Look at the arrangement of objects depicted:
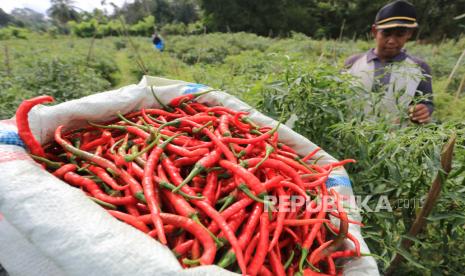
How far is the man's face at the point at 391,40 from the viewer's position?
7.68 feet

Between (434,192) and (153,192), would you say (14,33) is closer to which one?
(153,192)

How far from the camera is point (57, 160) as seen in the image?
125 cm

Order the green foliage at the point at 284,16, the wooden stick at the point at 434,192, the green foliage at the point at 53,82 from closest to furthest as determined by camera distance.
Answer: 1. the wooden stick at the point at 434,192
2. the green foliage at the point at 53,82
3. the green foliage at the point at 284,16

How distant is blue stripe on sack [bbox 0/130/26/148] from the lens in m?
1.02

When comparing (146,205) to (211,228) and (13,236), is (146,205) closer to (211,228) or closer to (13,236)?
(211,228)

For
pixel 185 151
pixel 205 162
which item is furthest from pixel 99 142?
pixel 205 162

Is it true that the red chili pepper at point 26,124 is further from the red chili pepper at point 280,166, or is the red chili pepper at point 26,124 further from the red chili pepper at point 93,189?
the red chili pepper at point 280,166

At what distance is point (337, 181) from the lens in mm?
1275

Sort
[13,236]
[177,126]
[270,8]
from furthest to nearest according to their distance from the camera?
[270,8]
[177,126]
[13,236]

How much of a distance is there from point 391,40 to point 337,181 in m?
1.67

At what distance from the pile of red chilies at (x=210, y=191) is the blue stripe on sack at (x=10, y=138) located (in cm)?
2

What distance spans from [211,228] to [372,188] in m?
0.77

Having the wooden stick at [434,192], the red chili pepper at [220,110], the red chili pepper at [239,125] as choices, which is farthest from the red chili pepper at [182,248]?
the wooden stick at [434,192]

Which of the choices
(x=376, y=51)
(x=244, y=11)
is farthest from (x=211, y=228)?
(x=244, y=11)
